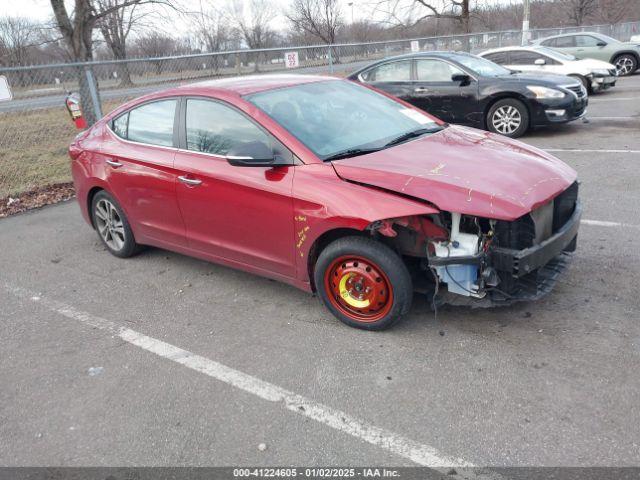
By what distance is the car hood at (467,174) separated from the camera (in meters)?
2.99

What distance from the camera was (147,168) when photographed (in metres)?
4.34

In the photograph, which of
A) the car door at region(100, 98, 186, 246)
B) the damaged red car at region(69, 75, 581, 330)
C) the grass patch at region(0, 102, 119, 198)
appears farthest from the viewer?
the grass patch at region(0, 102, 119, 198)

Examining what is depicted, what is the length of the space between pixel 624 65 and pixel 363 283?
1765 cm

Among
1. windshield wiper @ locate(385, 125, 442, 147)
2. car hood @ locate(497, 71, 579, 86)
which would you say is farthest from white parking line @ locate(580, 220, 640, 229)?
car hood @ locate(497, 71, 579, 86)

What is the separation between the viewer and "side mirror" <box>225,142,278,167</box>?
3.45 meters

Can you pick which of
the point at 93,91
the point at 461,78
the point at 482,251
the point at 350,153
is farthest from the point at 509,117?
the point at 93,91

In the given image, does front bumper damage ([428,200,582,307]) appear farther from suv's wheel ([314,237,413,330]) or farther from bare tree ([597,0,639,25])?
bare tree ([597,0,639,25])

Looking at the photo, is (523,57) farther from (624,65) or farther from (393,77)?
(624,65)

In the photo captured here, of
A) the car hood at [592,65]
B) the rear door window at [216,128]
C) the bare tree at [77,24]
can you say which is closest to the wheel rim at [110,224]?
the rear door window at [216,128]

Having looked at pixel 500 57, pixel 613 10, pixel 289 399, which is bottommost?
pixel 289 399

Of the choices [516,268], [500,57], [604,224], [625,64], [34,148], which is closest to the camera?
[516,268]

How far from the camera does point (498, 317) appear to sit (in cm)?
354

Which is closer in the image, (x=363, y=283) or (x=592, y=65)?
(x=363, y=283)

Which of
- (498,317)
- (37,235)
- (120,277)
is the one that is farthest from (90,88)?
(498,317)
